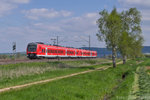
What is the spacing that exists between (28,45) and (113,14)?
57.9ft

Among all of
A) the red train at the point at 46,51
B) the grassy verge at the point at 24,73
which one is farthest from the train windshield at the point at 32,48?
the grassy verge at the point at 24,73

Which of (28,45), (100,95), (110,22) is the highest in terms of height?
(110,22)

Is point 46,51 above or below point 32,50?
below

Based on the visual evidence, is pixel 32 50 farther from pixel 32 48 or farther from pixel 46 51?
pixel 46 51

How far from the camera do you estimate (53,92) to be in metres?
14.6

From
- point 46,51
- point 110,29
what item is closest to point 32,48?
point 46,51

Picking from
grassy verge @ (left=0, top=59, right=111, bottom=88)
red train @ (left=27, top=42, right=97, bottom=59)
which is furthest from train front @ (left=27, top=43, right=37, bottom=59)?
grassy verge @ (left=0, top=59, right=111, bottom=88)

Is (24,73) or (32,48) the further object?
(32,48)

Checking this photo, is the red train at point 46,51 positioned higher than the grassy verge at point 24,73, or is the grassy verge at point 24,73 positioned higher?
the red train at point 46,51

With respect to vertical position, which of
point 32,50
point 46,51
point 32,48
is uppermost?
point 32,48

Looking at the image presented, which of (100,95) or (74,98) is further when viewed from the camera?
(100,95)

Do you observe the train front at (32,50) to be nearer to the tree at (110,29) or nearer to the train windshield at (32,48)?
the train windshield at (32,48)

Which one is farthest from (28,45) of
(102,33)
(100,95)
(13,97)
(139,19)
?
(13,97)

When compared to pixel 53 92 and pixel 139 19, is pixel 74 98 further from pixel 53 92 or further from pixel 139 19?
pixel 139 19
